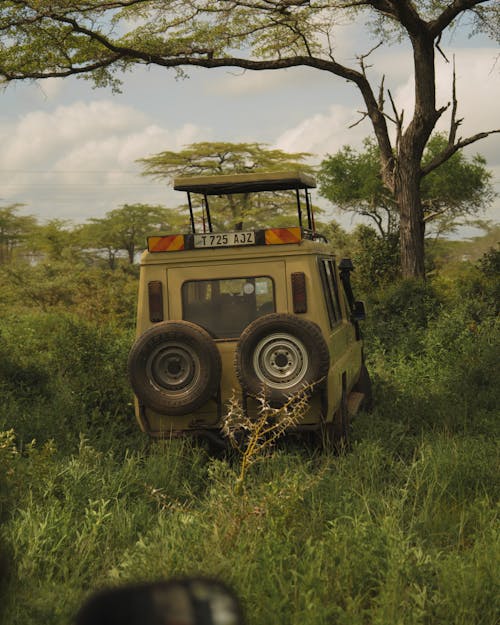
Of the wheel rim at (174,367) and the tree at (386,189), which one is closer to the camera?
the wheel rim at (174,367)

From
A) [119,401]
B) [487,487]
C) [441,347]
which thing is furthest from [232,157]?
[487,487]

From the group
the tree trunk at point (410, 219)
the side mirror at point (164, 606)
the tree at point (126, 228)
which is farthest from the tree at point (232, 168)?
the side mirror at point (164, 606)

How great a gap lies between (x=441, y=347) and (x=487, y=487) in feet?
23.5

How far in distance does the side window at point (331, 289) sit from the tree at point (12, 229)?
61.7m

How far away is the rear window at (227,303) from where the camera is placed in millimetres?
7457

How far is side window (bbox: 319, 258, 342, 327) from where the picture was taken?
8055 mm

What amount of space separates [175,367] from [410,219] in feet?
42.5

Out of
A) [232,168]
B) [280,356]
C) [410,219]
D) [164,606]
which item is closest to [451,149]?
[410,219]

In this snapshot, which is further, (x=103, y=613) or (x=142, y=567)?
(x=142, y=567)

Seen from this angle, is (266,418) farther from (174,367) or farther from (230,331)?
(230,331)

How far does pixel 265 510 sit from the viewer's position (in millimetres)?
5012

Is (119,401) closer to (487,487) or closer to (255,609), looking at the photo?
(487,487)

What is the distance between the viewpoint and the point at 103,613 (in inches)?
51.1

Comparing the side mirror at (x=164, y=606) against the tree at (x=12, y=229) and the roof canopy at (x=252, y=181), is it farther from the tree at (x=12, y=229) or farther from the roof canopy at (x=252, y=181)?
the tree at (x=12, y=229)
